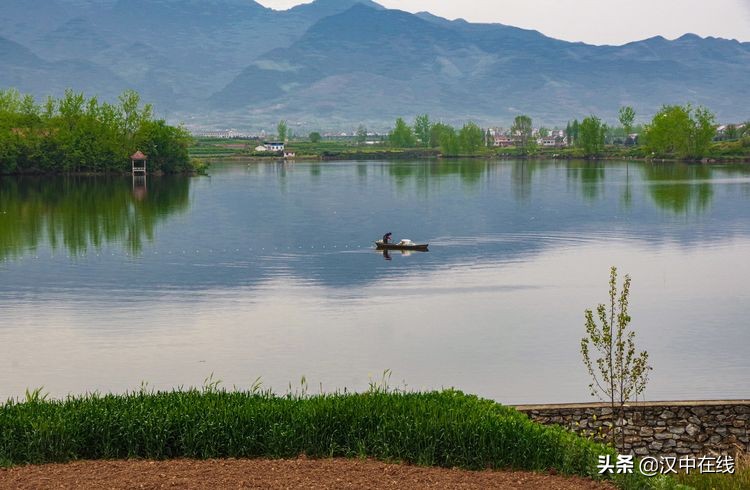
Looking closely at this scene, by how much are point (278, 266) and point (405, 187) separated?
49.7 metres

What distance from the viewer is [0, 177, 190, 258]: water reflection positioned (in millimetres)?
47000

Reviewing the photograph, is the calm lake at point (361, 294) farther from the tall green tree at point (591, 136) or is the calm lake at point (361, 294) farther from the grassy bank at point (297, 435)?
the tall green tree at point (591, 136)

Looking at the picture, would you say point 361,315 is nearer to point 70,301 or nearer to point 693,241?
point 70,301

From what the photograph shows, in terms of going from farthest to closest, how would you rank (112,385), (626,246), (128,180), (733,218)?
(128,180) < (733,218) < (626,246) < (112,385)

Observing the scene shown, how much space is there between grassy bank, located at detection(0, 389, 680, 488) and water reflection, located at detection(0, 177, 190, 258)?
30.8 meters

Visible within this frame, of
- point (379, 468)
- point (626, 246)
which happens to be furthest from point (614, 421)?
point (626, 246)

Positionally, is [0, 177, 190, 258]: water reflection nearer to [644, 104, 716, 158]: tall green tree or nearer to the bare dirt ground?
the bare dirt ground

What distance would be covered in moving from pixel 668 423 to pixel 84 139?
9666cm

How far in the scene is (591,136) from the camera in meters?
161

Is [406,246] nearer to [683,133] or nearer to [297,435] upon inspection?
[297,435]

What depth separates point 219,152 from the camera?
189750 mm

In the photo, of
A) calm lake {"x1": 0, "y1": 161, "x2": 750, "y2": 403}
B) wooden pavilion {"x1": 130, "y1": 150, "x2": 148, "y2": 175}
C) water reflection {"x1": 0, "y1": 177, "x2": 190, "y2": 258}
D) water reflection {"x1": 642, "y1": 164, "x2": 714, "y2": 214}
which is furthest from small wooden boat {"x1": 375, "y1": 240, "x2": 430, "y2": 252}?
wooden pavilion {"x1": 130, "y1": 150, "x2": 148, "y2": 175}

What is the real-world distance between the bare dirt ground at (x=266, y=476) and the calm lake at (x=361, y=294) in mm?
8725

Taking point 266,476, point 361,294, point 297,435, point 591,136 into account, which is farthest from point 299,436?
point 591,136
